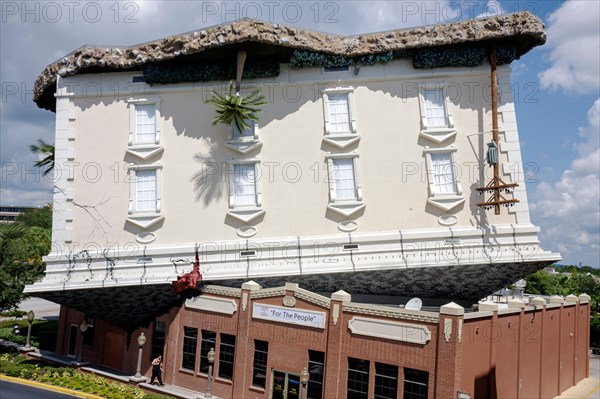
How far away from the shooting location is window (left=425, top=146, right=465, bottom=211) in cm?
2492

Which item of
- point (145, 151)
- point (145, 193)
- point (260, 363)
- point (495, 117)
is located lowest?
point (260, 363)

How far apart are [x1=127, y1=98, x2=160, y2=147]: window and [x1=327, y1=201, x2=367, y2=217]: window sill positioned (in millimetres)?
9869

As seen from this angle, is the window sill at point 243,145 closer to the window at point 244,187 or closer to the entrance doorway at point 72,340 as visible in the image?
the window at point 244,187

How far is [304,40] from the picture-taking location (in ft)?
82.4

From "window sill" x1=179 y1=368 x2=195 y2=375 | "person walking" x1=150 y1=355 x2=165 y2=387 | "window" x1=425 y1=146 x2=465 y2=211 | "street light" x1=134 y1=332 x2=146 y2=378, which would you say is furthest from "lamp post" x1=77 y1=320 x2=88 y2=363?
"window" x1=425 y1=146 x2=465 y2=211

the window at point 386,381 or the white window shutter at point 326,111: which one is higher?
the white window shutter at point 326,111

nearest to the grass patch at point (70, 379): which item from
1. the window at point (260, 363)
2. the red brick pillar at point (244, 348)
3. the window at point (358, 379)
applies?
the red brick pillar at point (244, 348)

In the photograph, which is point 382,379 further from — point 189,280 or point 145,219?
point 145,219

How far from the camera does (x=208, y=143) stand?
1024 inches

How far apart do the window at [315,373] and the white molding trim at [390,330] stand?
2229 millimetres

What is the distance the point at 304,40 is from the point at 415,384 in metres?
16.8

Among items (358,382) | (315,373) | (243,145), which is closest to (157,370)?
(315,373)

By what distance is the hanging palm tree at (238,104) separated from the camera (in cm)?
2467

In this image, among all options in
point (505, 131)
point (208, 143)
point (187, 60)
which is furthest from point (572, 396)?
point (187, 60)
